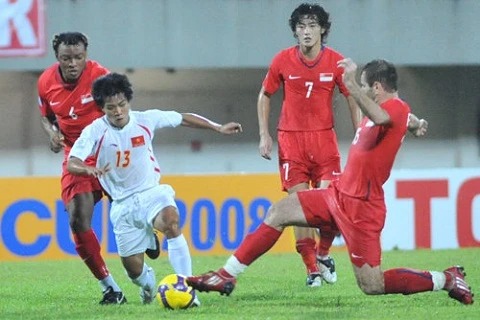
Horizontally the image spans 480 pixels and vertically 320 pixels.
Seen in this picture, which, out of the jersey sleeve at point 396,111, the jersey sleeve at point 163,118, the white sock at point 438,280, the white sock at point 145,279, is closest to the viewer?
the jersey sleeve at point 396,111

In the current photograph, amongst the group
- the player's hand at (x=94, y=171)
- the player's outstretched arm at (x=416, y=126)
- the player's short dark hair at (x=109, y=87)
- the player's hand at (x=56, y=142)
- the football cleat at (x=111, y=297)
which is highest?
the player's short dark hair at (x=109, y=87)

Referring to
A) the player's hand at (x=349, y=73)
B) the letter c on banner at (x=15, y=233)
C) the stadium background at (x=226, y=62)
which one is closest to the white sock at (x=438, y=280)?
the player's hand at (x=349, y=73)

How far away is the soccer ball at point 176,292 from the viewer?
28.0 ft

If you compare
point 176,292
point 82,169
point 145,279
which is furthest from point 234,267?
point 82,169

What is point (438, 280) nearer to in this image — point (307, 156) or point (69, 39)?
point (307, 156)

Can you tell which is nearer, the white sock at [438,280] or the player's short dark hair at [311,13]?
the white sock at [438,280]

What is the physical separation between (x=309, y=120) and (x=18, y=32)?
22.0ft

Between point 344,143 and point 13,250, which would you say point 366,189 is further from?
point 344,143

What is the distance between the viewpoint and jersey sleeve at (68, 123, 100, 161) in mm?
8883

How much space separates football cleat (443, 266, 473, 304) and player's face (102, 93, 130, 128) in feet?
7.74

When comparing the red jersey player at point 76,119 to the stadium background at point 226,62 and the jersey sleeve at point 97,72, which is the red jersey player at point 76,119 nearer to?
the jersey sleeve at point 97,72

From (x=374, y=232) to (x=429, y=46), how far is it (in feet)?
47.4

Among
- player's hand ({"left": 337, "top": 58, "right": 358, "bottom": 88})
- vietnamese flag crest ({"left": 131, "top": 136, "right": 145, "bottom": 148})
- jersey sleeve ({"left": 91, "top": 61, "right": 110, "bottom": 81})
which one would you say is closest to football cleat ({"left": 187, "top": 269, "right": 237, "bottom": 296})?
vietnamese flag crest ({"left": 131, "top": 136, "right": 145, "bottom": 148})

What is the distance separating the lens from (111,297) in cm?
947
